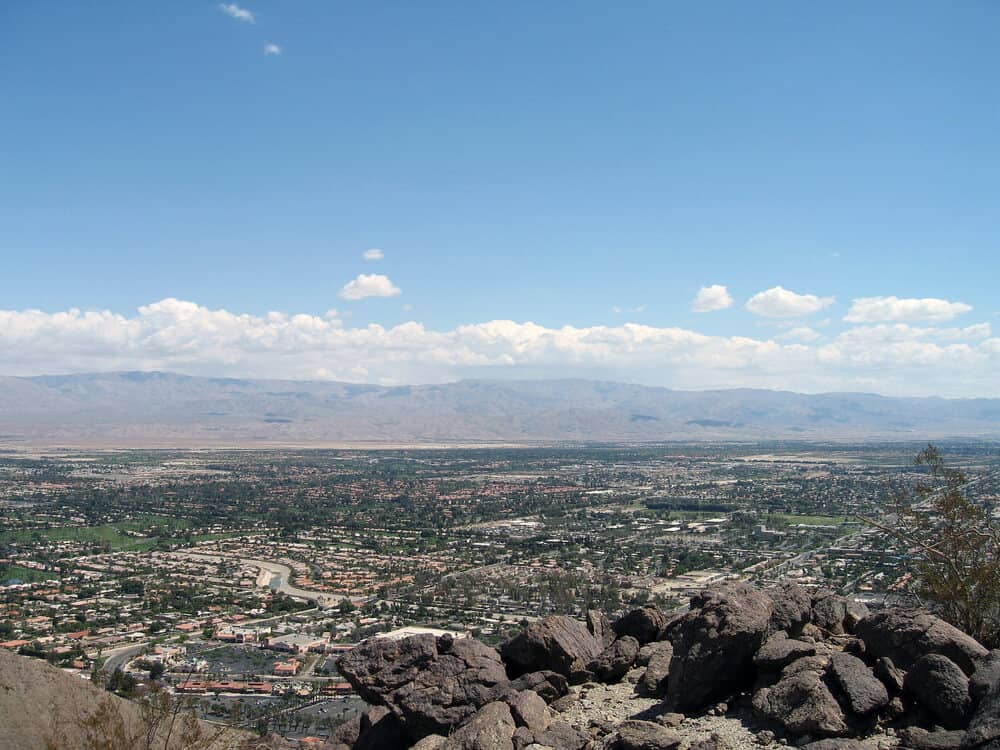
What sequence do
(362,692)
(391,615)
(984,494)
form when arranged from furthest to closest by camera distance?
1. (984,494)
2. (391,615)
3. (362,692)

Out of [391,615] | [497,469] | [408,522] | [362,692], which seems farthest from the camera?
[497,469]

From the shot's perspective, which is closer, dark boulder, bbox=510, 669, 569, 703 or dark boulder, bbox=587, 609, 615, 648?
dark boulder, bbox=510, 669, 569, 703

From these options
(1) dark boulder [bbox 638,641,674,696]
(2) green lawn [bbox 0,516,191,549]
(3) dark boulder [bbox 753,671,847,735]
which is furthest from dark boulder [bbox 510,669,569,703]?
(2) green lawn [bbox 0,516,191,549]

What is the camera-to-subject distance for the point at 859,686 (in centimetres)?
1183

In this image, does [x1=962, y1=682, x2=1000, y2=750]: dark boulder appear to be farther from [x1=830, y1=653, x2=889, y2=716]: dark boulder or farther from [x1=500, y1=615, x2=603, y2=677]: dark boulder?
[x1=500, y1=615, x2=603, y2=677]: dark boulder

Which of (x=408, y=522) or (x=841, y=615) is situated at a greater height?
(x=841, y=615)

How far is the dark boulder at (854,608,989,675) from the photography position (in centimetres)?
1231

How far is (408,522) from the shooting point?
316ft

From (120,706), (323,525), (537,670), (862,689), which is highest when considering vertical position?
(862,689)

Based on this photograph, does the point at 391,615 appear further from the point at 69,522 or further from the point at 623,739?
the point at 69,522

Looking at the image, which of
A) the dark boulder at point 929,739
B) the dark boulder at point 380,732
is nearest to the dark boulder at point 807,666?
the dark boulder at point 929,739

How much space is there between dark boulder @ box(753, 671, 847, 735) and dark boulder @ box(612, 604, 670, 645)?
5.71 metres

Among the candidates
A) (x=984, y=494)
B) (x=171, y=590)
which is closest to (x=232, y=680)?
(x=171, y=590)

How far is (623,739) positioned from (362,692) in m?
6.39
